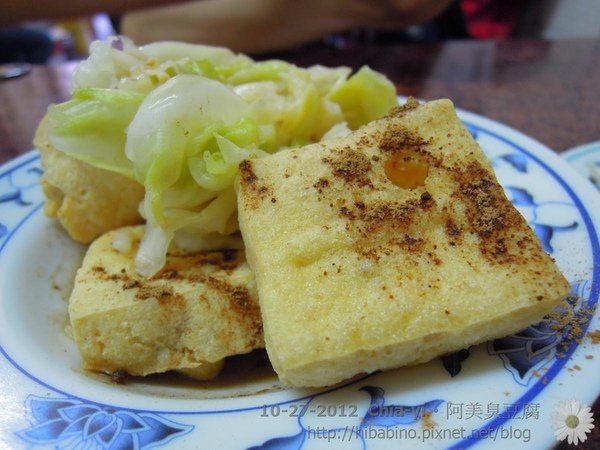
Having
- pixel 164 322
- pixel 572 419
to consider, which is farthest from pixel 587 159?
pixel 164 322

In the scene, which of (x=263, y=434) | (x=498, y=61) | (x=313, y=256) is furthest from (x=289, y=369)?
(x=498, y=61)

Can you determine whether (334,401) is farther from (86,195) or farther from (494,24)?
(494,24)

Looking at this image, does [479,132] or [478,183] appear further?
[479,132]

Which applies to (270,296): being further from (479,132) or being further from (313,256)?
(479,132)

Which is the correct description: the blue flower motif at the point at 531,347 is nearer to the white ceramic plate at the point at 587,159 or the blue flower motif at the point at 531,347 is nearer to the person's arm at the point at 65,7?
the white ceramic plate at the point at 587,159

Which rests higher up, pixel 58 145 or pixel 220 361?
pixel 58 145
